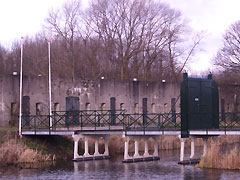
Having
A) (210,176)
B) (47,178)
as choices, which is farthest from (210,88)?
(47,178)

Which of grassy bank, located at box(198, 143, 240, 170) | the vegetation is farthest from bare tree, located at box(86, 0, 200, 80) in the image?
grassy bank, located at box(198, 143, 240, 170)

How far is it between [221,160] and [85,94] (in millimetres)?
16711

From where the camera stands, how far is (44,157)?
29.7 m

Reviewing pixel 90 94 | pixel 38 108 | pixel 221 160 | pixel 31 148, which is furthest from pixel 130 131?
pixel 90 94

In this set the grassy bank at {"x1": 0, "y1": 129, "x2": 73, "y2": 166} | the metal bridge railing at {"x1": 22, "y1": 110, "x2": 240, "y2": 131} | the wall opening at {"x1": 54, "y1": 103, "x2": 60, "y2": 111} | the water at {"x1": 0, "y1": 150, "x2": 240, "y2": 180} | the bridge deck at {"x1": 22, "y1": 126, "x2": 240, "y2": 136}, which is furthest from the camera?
the wall opening at {"x1": 54, "y1": 103, "x2": 60, "y2": 111}

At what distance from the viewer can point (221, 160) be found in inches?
983

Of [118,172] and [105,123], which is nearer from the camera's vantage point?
[118,172]

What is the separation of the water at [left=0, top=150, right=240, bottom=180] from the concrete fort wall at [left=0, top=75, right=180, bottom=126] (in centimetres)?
752

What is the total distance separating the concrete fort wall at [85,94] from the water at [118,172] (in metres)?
7.52

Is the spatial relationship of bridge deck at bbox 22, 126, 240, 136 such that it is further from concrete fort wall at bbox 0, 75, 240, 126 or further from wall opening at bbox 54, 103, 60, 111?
wall opening at bbox 54, 103, 60, 111

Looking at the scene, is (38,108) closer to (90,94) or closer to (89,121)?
(90,94)

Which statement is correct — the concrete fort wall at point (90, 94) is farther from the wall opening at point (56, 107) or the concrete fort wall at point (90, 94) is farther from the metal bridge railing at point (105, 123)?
the metal bridge railing at point (105, 123)

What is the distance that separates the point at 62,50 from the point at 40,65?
2842 millimetres

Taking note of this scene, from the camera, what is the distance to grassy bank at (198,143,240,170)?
24506mm
